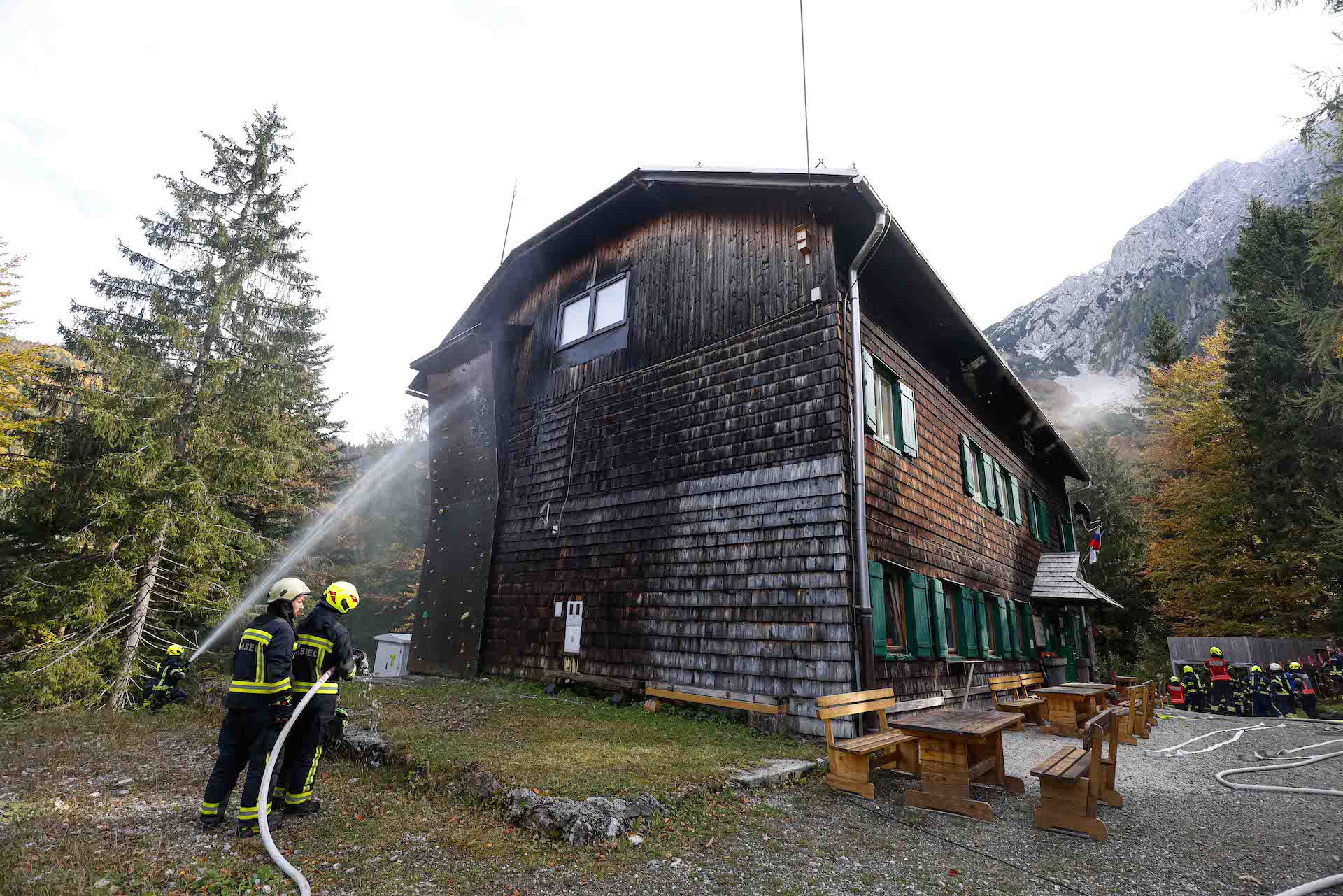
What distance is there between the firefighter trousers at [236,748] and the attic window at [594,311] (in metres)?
8.69

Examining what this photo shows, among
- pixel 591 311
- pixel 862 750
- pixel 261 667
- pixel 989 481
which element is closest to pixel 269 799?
pixel 261 667

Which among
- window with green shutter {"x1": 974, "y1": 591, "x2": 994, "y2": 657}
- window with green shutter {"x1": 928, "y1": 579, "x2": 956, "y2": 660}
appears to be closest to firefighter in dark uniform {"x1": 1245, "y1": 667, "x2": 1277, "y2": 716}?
window with green shutter {"x1": 974, "y1": 591, "x2": 994, "y2": 657}

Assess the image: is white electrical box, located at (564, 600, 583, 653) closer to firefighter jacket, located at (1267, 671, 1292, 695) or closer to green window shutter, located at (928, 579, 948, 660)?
green window shutter, located at (928, 579, 948, 660)

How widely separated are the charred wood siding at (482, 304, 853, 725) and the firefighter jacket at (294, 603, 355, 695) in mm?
5023

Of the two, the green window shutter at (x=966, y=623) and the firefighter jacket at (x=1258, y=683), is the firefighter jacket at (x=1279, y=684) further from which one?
the green window shutter at (x=966, y=623)

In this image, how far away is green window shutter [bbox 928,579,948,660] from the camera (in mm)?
10125

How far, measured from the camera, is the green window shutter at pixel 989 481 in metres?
14.0

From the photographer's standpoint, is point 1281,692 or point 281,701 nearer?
point 281,701

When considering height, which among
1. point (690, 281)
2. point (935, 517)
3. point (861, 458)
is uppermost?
point (690, 281)

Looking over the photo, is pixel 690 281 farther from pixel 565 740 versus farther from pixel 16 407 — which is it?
pixel 16 407

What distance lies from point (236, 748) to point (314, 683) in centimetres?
59

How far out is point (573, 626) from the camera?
10.7 meters

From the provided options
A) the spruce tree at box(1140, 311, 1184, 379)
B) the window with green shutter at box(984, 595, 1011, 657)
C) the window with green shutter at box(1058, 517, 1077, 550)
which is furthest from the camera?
the spruce tree at box(1140, 311, 1184, 379)

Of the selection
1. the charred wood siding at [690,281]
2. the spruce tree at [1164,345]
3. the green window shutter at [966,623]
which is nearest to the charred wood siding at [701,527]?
the charred wood siding at [690,281]
